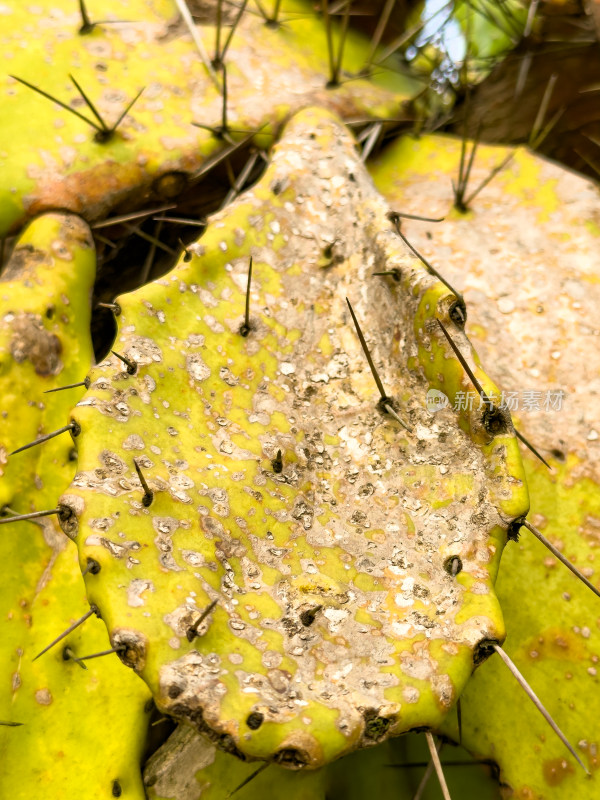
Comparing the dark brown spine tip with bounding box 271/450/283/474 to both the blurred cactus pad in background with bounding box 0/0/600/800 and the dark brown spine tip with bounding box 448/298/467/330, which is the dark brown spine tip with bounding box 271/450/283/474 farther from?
the dark brown spine tip with bounding box 448/298/467/330

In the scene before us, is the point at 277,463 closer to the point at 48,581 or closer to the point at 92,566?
the point at 92,566

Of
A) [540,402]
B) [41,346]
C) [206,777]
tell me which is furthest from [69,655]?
[540,402]

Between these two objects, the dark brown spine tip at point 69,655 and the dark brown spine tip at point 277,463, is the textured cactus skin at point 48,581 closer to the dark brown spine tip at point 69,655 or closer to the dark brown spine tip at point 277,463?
the dark brown spine tip at point 69,655

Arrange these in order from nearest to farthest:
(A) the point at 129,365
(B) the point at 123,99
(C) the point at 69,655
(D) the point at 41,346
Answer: (A) the point at 129,365
(C) the point at 69,655
(D) the point at 41,346
(B) the point at 123,99

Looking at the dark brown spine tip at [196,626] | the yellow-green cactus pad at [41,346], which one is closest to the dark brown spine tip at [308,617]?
the dark brown spine tip at [196,626]

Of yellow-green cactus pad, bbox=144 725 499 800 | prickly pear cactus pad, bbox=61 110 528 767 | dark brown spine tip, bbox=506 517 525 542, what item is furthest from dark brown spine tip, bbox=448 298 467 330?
yellow-green cactus pad, bbox=144 725 499 800

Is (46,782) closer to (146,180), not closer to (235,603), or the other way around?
(235,603)
